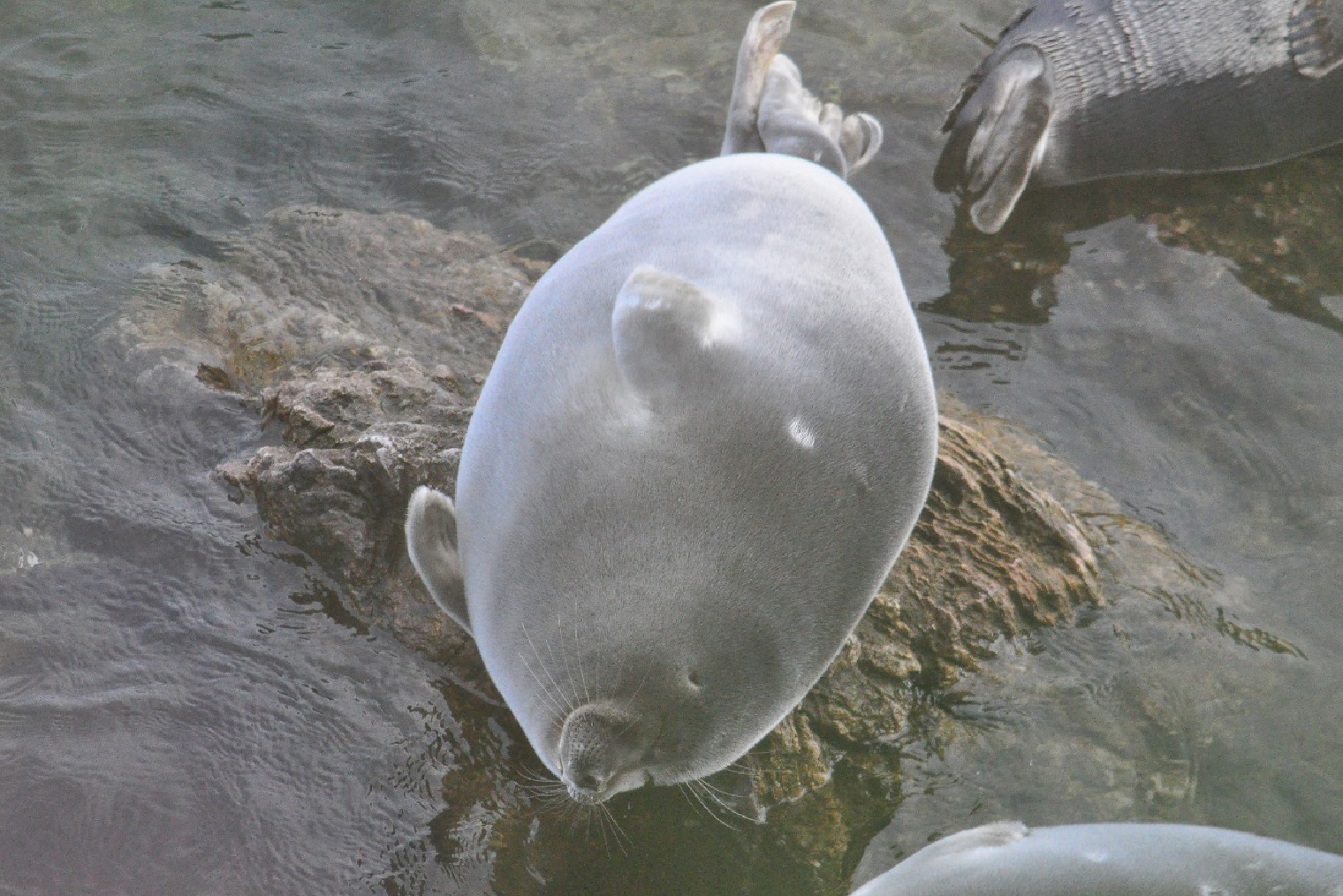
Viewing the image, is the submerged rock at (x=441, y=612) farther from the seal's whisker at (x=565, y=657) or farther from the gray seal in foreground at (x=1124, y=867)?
the seal's whisker at (x=565, y=657)

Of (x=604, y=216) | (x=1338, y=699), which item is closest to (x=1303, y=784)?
(x=1338, y=699)

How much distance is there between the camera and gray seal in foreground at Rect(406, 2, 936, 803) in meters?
2.93

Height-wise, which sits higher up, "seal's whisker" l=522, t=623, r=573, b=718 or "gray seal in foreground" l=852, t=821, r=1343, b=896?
"seal's whisker" l=522, t=623, r=573, b=718

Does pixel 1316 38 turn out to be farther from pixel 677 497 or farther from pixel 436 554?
pixel 436 554

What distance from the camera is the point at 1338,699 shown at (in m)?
4.08

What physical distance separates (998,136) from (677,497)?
157 inches

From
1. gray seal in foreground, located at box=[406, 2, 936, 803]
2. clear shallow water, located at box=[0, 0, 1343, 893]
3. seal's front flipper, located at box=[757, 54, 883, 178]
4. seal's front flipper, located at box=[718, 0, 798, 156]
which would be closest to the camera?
gray seal in foreground, located at box=[406, 2, 936, 803]

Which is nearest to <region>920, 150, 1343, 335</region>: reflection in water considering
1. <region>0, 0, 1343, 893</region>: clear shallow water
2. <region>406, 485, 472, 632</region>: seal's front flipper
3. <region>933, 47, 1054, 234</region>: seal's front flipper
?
<region>0, 0, 1343, 893</region>: clear shallow water

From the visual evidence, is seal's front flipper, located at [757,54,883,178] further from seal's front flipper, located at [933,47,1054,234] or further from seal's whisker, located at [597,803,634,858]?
seal's whisker, located at [597,803,634,858]

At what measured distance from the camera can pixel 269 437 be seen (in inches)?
159

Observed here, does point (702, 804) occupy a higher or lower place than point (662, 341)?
lower

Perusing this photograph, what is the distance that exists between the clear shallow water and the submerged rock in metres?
0.10

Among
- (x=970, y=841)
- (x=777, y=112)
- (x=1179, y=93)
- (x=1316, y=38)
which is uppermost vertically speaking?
(x=1316, y=38)

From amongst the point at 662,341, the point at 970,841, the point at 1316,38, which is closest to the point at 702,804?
the point at 970,841
